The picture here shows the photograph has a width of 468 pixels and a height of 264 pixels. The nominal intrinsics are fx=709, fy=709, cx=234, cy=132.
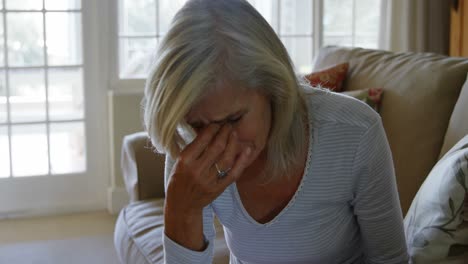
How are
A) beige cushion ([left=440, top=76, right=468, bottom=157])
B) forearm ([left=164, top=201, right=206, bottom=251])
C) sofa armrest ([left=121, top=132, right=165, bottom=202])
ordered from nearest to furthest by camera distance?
forearm ([left=164, top=201, right=206, bottom=251]) < beige cushion ([left=440, top=76, right=468, bottom=157]) < sofa armrest ([left=121, top=132, right=165, bottom=202])

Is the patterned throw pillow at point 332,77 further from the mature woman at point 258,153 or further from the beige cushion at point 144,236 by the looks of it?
the mature woman at point 258,153

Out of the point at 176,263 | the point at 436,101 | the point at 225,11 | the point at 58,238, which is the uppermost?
the point at 225,11

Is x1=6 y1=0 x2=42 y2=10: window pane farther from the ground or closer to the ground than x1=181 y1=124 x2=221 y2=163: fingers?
farther from the ground

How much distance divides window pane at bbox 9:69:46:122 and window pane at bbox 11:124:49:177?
0.06m

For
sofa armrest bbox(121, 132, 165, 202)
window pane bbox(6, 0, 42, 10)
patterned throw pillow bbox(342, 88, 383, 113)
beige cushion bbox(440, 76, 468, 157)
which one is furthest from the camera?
window pane bbox(6, 0, 42, 10)

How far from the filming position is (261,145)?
1216mm

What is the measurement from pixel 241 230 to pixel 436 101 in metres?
0.92

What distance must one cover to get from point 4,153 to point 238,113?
2.71 meters

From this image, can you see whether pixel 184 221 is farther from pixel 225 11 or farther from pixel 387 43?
pixel 387 43

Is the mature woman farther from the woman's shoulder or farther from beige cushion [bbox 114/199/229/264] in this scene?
beige cushion [bbox 114/199/229/264]

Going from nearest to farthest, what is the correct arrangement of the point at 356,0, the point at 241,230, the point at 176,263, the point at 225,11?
the point at 225,11, the point at 176,263, the point at 241,230, the point at 356,0

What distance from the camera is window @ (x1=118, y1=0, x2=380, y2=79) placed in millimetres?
3637

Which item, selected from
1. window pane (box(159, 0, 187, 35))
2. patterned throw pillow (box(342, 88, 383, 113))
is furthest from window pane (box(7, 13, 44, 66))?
patterned throw pillow (box(342, 88, 383, 113))

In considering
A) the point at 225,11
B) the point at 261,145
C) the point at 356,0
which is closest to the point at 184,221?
the point at 261,145
